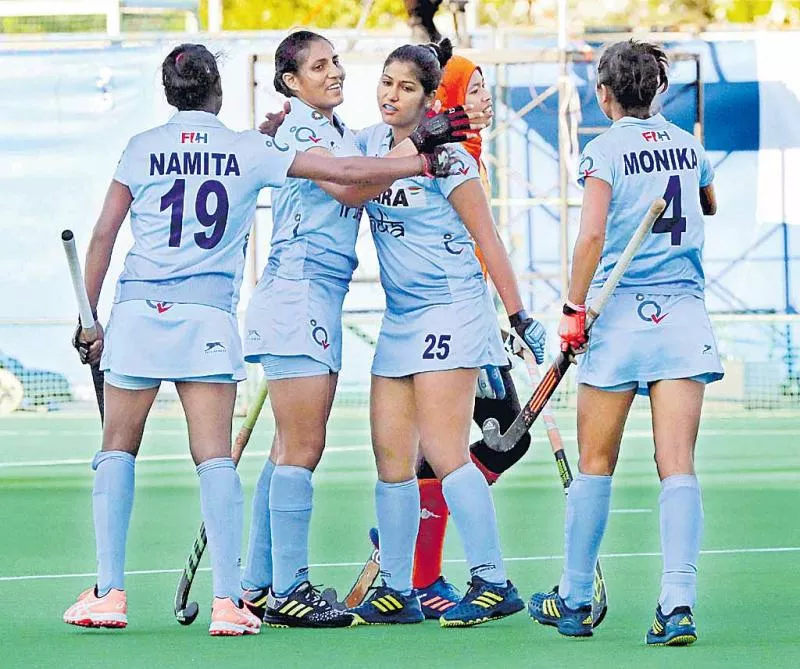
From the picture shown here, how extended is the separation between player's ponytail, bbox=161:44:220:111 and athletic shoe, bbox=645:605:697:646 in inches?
85.8

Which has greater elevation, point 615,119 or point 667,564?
point 615,119

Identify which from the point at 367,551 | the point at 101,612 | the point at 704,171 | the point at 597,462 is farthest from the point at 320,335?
the point at 367,551

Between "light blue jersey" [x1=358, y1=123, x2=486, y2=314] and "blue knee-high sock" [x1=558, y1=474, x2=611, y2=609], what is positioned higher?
"light blue jersey" [x1=358, y1=123, x2=486, y2=314]

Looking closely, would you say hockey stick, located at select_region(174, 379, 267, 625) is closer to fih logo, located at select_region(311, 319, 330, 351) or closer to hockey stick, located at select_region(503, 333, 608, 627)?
fih logo, located at select_region(311, 319, 330, 351)

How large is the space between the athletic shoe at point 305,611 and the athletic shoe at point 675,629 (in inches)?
44.4

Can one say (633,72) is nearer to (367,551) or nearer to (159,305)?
(159,305)

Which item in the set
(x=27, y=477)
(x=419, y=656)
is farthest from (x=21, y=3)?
(x=419, y=656)

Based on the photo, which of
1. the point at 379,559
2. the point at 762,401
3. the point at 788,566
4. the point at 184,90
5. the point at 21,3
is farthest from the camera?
the point at 21,3

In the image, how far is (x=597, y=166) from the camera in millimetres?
6008

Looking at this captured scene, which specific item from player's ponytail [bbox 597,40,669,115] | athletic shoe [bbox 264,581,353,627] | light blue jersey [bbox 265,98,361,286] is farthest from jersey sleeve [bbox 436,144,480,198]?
athletic shoe [bbox 264,581,353,627]

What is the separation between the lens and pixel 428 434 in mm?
6438

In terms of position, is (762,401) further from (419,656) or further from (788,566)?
(419,656)

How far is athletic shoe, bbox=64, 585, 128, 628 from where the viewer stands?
6246mm

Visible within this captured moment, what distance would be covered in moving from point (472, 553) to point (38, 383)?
1473cm
